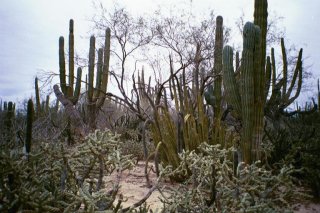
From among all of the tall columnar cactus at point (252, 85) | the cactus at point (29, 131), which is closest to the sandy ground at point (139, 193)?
the tall columnar cactus at point (252, 85)

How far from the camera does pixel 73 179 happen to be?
218 centimetres

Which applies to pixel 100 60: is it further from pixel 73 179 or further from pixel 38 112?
pixel 73 179

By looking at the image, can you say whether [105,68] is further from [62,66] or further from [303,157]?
[303,157]

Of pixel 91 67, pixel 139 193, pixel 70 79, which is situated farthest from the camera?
pixel 91 67

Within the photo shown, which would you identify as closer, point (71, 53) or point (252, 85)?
point (252, 85)

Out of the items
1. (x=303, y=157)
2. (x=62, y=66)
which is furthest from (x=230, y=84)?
(x=62, y=66)

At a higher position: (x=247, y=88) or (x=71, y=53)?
(x=71, y=53)

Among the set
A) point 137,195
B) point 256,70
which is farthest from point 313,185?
point 137,195

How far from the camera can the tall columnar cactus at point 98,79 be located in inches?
417

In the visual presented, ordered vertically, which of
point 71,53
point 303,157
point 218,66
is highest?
point 71,53

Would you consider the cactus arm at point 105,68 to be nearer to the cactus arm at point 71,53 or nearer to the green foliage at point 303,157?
the cactus arm at point 71,53

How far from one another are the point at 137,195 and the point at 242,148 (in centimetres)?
150

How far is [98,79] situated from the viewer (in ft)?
36.2

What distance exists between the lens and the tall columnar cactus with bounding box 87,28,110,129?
10.6 meters
